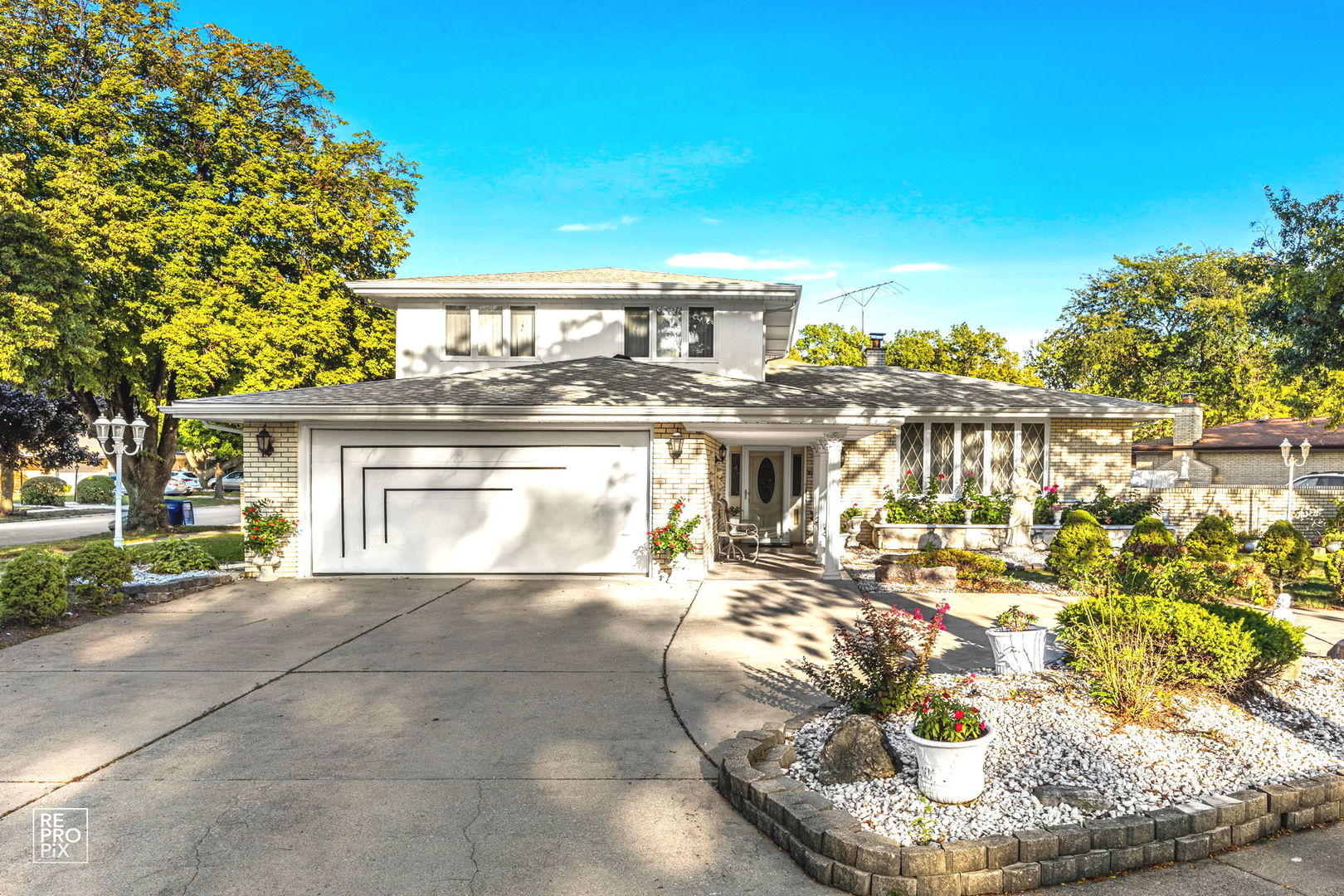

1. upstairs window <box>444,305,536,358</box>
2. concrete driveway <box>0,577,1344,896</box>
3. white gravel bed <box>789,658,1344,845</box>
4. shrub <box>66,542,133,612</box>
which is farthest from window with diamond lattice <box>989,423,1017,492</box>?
shrub <box>66,542,133,612</box>

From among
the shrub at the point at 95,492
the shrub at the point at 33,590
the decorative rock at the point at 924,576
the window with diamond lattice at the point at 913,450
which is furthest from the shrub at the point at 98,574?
the shrub at the point at 95,492

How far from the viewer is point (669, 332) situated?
48.2ft

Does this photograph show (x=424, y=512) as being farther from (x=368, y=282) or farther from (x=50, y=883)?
(x=50, y=883)

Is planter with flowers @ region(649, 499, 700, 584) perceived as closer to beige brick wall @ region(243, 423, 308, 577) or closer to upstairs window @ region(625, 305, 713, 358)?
upstairs window @ region(625, 305, 713, 358)

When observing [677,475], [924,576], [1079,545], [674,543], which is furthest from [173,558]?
[1079,545]

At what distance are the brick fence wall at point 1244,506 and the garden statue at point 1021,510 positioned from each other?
12.5 ft

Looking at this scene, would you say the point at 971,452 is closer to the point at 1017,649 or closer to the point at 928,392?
the point at 928,392

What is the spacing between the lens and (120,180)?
55.5ft

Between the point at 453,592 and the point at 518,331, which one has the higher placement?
the point at 518,331

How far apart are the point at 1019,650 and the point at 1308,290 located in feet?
26.5

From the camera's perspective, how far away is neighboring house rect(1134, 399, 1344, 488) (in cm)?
2378

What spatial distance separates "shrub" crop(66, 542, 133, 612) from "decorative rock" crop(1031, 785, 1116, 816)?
10.5 meters

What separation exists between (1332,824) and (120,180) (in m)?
22.5

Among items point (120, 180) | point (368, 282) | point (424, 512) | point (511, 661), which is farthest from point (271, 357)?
point (511, 661)
